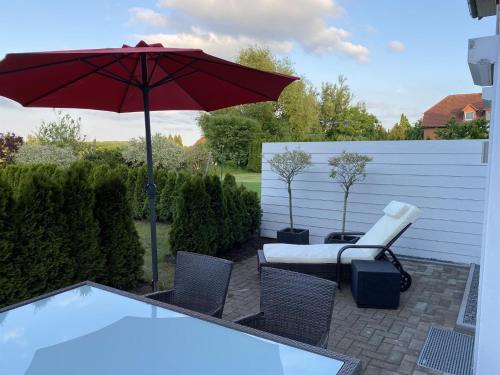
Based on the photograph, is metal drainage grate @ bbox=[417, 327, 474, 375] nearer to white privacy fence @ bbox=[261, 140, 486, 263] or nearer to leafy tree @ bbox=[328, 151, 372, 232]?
white privacy fence @ bbox=[261, 140, 486, 263]

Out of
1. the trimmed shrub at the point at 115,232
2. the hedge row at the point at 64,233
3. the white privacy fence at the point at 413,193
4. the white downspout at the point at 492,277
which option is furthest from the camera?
the white privacy fence at the point at 413,193

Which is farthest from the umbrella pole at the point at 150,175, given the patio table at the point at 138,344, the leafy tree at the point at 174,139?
the leafy tree at the point at 174,139

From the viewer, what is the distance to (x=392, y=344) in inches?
122

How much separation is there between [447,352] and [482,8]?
3804 millimetres

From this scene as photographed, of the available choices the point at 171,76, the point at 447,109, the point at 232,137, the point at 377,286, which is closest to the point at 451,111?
the point at 447,109

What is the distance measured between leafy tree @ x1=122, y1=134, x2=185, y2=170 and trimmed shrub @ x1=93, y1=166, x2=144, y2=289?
9.20m

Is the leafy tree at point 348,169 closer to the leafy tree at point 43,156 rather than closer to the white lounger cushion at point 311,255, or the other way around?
the white lounger cushion at point 311,255

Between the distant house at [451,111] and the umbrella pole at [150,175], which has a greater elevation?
the distant house at [451,111]

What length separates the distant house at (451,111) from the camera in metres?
29.2

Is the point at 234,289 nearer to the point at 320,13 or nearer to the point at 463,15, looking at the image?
the point at 463,15

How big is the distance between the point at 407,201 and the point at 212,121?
19.9m

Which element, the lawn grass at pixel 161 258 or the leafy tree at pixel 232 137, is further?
the leafy tree at pixel 232 137

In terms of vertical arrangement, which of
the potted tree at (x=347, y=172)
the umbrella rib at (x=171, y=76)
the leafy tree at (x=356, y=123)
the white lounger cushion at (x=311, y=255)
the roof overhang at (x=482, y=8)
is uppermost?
the leafy tree at (x=356, y=123)

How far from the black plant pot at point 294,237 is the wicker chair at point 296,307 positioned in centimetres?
394
